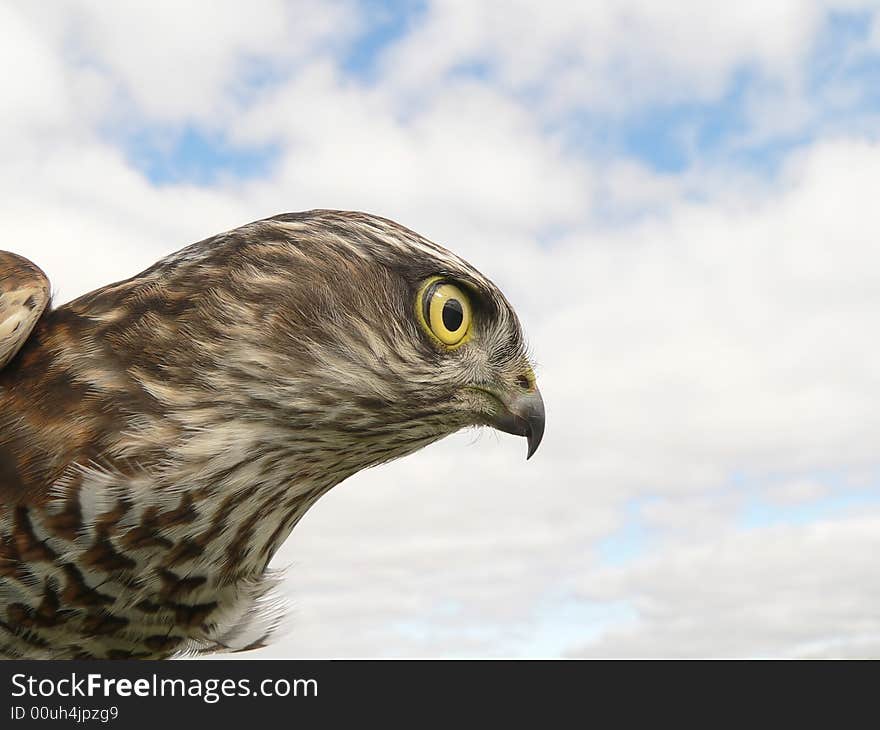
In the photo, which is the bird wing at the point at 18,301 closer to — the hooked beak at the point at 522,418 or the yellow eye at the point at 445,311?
the yellow eye at the point at 445,311

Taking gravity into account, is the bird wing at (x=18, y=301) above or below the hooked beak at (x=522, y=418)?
above

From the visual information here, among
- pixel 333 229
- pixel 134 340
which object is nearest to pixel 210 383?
pixel 134 340

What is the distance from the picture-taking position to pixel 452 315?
15.9ft

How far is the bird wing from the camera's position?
14.8ft

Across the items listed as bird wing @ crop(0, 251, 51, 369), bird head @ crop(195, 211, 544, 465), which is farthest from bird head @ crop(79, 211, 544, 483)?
bird wing @ crop(0, 251, 51, 369)

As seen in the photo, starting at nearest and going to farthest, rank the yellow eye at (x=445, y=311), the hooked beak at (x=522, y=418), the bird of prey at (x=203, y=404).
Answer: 1. the bird of prey at (x=203, y=404)
2. the yellow eye at (x=445, y=311)
3. the hooked beak at (x=522, y=418)

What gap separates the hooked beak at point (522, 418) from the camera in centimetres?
511

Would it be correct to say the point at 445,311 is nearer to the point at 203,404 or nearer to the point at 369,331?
the point at 369,331

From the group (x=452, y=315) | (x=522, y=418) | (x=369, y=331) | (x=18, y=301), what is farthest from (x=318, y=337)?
(x=18, y=301)

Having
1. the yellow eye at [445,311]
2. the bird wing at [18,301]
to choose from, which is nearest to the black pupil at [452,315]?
the yellow eye at [445,311]

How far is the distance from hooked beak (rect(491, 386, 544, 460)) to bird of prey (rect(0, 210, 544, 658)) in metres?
0.12

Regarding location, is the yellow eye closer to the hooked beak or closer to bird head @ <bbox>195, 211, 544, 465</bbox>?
bird head @ <bbox>195, 211, 544, 465</bbox>

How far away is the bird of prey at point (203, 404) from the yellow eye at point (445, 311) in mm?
11

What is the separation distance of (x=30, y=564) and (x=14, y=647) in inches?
23.1
